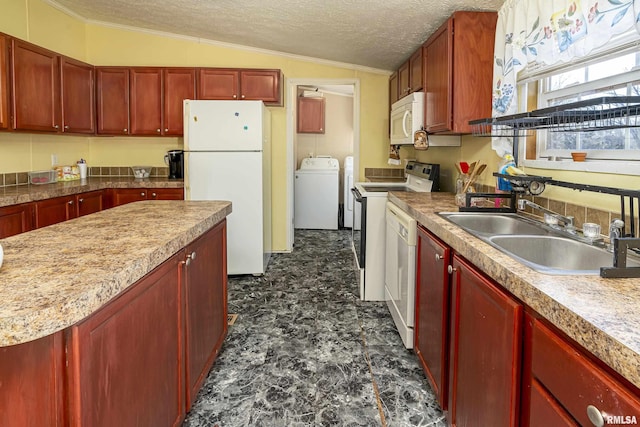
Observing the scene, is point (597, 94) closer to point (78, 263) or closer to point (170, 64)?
point (78, 263)

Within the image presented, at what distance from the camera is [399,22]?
3.14 metres

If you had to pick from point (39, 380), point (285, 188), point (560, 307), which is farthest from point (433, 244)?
point (285, 188)

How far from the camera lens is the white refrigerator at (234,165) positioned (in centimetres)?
407

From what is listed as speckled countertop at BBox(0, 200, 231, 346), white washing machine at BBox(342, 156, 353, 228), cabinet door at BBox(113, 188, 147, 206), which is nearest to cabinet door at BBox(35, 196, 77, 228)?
cabinet door at BBox(113, 188, 147, 206)

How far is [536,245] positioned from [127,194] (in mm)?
3742

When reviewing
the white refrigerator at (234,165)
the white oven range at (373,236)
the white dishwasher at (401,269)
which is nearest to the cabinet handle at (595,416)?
the white dishwasher at (401,269)

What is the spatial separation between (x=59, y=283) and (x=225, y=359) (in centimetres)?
165

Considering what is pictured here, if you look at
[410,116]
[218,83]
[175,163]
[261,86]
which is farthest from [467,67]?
[175,163]

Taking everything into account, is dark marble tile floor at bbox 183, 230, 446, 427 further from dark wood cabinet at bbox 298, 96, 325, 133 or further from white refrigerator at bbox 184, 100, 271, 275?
dark wood cabinet at bbox 298, 96, 325, 133

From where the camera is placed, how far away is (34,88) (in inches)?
142

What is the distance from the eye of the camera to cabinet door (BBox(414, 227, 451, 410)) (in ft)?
6.18

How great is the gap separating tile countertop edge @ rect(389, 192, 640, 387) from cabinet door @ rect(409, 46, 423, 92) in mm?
2291

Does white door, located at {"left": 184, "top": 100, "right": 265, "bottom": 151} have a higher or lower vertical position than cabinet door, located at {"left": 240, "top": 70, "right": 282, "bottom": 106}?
lower

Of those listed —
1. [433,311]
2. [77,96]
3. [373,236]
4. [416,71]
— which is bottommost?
[433,311]
